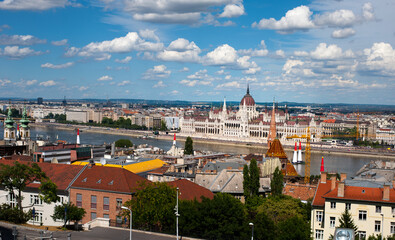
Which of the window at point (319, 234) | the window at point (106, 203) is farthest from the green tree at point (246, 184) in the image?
the window at point (106, 203)

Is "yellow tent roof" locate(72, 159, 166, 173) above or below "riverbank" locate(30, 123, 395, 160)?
above

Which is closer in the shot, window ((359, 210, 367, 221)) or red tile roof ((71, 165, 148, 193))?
window ((359, 210, 367, 221))

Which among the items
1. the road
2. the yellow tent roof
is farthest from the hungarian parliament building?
the road

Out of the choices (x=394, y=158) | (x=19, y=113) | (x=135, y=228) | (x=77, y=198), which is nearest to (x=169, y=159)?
(x=77, y=198)

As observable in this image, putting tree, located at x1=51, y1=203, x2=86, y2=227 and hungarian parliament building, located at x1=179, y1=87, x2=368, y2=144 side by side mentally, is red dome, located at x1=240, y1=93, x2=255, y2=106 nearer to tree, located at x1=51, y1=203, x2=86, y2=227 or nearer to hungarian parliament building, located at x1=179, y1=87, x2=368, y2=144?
hungarian parliament building, located at x1=179, y1=87, x2=368, y2=144

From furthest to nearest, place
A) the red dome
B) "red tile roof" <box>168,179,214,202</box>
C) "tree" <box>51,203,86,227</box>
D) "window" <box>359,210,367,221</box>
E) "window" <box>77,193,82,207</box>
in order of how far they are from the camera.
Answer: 1. the red dome
2. "red tile roof" <box>168,179,214,202</box>
3. "window" <box>77,193,82,207</box>
4. "tree" <box>51,203,86,227</box>
5. "window" <box>359,210,367,221</box>

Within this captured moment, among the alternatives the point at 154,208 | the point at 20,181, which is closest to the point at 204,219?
the point at 154,208

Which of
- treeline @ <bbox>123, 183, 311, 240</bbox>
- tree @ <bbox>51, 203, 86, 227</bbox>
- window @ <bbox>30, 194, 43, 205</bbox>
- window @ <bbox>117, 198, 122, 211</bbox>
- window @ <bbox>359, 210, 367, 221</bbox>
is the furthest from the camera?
window @ <bbox>30, 194, 43, 205</bbox>

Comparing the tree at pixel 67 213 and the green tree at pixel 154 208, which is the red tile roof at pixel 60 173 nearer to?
the tree at pixel 67 213
